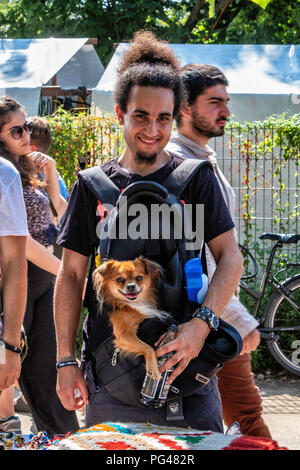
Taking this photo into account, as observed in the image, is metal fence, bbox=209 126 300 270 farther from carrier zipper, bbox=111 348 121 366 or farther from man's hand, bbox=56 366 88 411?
carrier zipper, bbox=111 348 121 366

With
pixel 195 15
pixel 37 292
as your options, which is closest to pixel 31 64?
pixel 195 15

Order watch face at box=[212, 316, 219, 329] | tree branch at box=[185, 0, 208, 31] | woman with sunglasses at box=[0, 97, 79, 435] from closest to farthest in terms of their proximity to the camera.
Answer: watch face at box=[212, 316, 219, 329], woman with sunglasses at box=[0, 97, 79, 435], tree branch at box=[185, 0, 208, 31]

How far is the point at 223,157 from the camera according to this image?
7477 mm

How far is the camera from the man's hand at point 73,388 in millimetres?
2453

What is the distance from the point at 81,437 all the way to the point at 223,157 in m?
5.82

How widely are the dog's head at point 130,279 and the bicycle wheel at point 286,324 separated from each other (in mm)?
4734

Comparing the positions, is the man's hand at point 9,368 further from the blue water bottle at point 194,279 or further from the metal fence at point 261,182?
the metal fence at point 261,182

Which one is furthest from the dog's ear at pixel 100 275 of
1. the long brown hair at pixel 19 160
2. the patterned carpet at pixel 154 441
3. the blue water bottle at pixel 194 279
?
the long brown hair at pixel 19 160

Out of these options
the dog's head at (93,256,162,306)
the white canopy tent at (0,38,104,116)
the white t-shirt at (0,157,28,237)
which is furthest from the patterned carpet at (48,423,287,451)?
the white canopy tent at (0,38,104,116)

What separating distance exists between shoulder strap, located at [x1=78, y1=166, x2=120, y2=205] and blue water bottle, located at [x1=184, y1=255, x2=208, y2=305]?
0.33 m

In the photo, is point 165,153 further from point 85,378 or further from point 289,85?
point 289,85

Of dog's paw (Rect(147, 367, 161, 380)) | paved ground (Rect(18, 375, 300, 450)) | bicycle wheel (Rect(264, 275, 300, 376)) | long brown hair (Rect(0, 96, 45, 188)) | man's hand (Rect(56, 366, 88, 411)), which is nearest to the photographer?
dog's paw (Rect(147, 367, 161, 380))

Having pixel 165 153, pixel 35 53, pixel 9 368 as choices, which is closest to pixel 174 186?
pixel 165 153

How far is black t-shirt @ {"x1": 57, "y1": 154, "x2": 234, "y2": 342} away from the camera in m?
2.41
